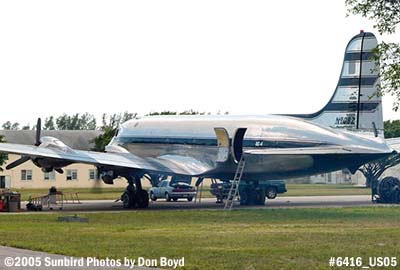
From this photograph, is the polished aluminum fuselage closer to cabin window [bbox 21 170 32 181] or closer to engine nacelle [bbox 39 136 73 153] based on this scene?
engine nacelle [bbox 39 136 73 153]

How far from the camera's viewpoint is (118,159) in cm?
4875

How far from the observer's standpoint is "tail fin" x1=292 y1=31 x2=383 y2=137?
50750 millimetres

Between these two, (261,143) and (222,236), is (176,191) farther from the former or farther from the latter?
(222,236)

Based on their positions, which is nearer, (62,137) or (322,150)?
(322,150)

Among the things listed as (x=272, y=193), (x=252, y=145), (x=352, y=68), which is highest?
(x=352, y=68)

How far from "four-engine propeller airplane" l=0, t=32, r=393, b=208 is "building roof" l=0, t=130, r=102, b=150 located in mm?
74074

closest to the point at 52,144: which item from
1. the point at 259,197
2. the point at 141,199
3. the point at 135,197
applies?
the point at 135,197

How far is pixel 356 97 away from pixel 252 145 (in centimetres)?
715

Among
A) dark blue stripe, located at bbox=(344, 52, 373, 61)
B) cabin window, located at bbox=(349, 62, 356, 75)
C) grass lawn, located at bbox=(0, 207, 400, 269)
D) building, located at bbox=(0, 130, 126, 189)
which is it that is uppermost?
dark blue stripe, located at bbox=(344, 52, 373, 61)

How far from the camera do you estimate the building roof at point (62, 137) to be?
417 ft

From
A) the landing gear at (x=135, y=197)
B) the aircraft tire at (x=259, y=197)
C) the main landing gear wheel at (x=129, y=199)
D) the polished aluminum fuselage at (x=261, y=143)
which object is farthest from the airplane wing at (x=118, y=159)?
the aircraft tire at (x=259, y=197)

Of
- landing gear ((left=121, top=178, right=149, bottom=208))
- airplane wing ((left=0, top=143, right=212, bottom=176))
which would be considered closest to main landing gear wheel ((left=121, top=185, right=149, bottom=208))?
landing gear ((left=121, top=178, right=149, bottom=208))

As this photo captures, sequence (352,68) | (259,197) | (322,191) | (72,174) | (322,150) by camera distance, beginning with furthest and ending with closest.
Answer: (72,174) → (322,191) → (259,197) → (352,68) → (322,150)

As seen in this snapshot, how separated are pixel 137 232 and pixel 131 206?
18.5 meters
